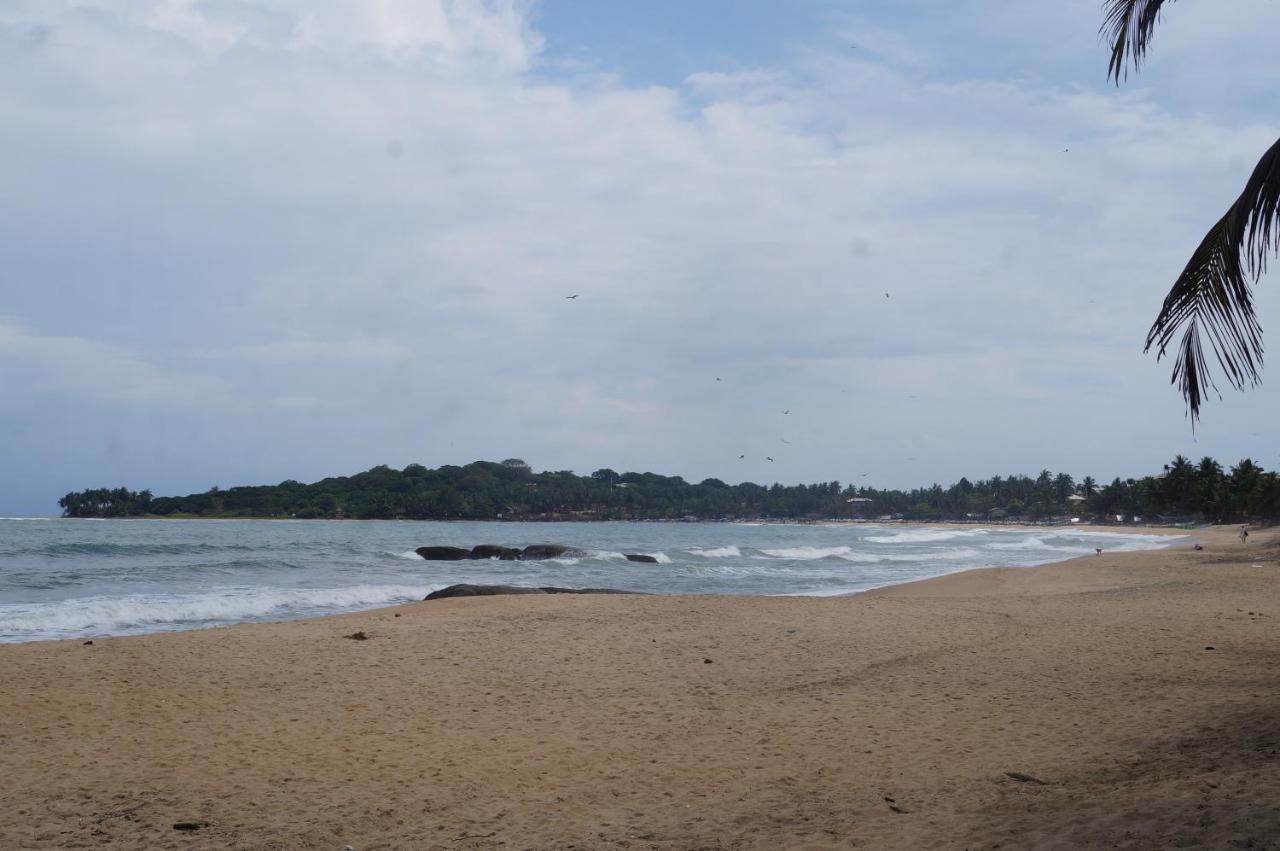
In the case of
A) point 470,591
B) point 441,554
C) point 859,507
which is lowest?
point 441,554

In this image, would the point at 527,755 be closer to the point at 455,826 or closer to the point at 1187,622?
the point at 455,826

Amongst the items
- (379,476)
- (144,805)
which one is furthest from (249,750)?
(379,476)

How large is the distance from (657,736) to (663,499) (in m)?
160

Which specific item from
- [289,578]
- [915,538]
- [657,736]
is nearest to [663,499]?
[915,538]

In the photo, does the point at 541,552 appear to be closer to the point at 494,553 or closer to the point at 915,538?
the point at 494,553

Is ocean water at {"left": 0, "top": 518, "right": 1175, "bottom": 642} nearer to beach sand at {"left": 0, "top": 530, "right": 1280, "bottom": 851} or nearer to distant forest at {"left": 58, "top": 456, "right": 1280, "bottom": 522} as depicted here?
beach sand at {"left": 0, "top": 530, "right": 1280, "bottom": 851}

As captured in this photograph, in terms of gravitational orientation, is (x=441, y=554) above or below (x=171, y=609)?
below

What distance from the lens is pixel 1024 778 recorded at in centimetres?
520

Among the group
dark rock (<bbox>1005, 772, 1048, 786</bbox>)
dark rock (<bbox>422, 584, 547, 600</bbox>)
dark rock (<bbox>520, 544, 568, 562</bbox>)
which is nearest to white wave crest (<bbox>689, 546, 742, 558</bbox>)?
dark rock (<bbox>520, 544, 568, 562</bbox>)

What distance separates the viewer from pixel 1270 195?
179 inches

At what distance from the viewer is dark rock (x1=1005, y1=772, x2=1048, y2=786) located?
508 cm

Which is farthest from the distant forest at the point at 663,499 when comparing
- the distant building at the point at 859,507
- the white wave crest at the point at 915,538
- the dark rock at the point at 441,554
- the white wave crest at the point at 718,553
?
the dark rock at the point at 441,554

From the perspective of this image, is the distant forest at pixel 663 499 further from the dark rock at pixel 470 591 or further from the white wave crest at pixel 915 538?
the dark rock at pixel 470 591

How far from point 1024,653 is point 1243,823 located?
19.5 feet
